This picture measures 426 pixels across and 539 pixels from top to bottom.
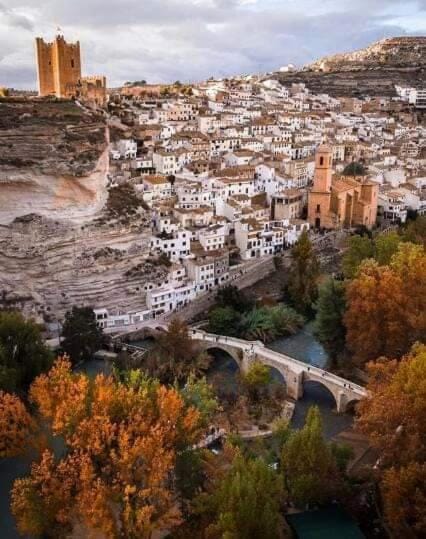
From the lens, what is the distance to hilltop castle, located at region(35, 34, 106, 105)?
92.2 feet

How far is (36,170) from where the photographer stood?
18594 millimetres

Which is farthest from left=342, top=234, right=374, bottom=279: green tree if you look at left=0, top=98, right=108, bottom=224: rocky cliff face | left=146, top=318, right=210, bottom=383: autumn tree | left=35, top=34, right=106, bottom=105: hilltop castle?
left=35, top=34, right=106, bottom=105: hilltop castle

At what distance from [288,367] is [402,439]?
564cm

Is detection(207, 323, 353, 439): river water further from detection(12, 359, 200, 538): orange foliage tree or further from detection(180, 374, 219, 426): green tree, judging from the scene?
detection(12, 359, 200, 538): orange foliage tree

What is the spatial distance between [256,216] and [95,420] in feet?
53.6

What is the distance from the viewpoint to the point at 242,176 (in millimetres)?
25562

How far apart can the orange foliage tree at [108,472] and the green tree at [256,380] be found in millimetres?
4877

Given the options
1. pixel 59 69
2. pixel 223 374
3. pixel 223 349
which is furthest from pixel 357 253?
pixel 59 69

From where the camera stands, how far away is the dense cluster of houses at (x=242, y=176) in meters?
21.2

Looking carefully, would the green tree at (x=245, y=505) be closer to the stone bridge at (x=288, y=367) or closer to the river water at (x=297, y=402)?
the river water at (x=297, y=402)

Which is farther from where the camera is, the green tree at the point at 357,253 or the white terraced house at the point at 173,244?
the white terraced house at the point at 173,244

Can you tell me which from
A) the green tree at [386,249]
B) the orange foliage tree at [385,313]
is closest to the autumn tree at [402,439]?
the orange foliage tree at [385,313]

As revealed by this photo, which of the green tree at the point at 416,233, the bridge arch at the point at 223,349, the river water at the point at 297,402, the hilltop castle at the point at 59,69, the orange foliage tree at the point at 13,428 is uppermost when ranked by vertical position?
the hilltop castle at the point at 59,69

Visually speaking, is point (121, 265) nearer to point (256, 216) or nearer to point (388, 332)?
point (256, 216)
